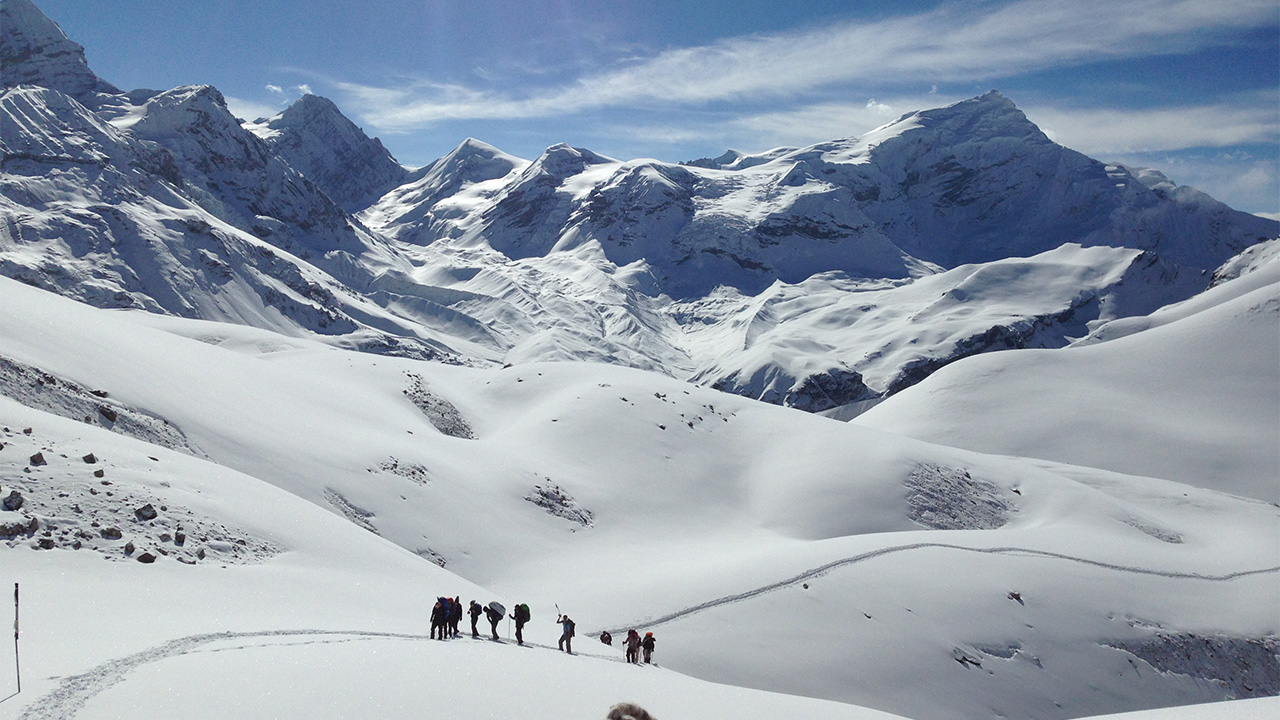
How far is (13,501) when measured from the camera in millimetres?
20250

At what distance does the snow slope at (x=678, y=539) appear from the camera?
25438 millimetres

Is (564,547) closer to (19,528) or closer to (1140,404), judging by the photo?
(19,528)

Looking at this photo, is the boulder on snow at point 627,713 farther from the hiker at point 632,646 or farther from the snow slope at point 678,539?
the hiker at point 632,646

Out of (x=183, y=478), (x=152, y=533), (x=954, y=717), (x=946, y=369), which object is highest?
(x=946, y=369)

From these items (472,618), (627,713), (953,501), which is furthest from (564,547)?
(627,713)

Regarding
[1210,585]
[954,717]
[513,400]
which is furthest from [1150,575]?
[513,400]

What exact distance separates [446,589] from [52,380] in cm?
1913

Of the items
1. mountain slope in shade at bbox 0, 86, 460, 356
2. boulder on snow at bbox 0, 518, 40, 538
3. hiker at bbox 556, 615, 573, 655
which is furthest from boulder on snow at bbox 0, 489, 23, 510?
mountain slope in shade at bbox 0, 86, 460, 356

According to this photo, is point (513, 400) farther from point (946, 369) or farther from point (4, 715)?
point (946, 369)

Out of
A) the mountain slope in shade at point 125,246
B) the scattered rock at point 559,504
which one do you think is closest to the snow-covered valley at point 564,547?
the scattered rock at point 559,504

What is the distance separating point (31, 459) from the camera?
2227cm

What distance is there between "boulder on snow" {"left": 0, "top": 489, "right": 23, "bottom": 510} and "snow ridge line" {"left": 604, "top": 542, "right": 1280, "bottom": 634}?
69.1 ft

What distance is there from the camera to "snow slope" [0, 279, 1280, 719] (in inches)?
1001

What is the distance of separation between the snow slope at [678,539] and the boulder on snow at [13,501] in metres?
0.66
